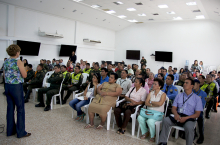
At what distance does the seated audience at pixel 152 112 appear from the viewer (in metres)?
3.14

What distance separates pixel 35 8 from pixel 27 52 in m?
2.59

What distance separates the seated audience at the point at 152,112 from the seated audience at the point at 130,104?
24cm

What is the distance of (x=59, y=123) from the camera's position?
12.5 feet

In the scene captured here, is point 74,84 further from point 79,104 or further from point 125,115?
point 125,115

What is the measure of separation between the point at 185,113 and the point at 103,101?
5.07ft

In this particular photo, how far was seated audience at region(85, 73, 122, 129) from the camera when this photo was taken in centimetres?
351

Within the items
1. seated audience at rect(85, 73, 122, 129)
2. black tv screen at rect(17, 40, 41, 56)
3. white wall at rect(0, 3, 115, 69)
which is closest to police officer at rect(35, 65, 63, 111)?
seated audience at rect(85, 73, 122, 129)

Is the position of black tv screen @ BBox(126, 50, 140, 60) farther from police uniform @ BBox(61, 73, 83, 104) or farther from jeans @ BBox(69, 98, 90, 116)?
jeans @ BBox(69, 98, 90, 116)

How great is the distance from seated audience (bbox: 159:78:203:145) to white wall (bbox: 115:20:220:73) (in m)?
11.3

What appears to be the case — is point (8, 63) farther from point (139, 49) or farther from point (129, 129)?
Result: point (139, 49)

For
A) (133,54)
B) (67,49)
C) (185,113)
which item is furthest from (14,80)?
(133,54)

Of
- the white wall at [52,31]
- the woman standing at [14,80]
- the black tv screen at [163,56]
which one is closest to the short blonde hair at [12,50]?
the woman standing at [14,80]

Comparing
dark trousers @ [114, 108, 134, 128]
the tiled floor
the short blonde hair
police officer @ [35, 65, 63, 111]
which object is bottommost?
the tiled floor

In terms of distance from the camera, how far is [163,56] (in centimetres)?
1447
